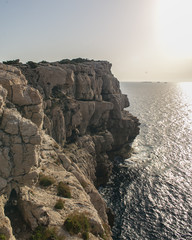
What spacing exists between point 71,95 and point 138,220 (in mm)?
42715

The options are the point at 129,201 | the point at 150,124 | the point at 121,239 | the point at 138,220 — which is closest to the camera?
the point at 121,239

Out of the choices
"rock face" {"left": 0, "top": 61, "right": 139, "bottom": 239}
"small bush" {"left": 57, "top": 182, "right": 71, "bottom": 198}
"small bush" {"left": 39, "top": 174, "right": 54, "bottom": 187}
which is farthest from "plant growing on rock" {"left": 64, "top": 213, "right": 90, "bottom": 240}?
"small bush" {"left": 39, "top": 174, "right": 54, "bottom": 187}

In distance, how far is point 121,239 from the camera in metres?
42.3

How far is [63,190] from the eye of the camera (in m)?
28.1

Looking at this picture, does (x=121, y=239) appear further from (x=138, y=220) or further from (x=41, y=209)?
(x=41, y=209)

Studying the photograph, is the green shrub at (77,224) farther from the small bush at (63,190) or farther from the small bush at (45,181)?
the small bush at (45,181)

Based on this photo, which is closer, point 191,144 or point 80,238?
point 80,238

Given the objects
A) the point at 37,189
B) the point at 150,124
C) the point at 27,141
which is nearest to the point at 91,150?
the point at 37,189

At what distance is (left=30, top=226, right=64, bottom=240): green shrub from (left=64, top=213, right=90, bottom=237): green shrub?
1.64 metres

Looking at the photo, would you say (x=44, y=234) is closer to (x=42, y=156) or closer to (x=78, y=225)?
(x=78, y=225)

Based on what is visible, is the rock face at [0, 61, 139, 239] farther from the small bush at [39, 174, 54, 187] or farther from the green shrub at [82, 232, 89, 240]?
the green shrub at [82, 232, 89, 240]

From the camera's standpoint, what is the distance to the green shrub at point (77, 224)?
73.6 ft

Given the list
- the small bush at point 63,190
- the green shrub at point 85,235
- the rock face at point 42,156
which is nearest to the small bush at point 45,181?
the rock face at point 42,156

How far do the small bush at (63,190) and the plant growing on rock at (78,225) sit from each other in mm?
3795
